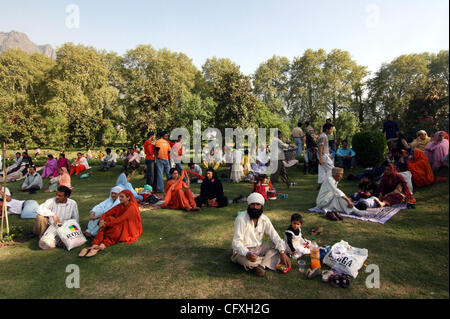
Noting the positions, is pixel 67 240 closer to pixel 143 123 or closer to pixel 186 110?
pixel 143 123

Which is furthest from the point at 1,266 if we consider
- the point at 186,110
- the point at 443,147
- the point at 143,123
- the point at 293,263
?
the point at 186,110

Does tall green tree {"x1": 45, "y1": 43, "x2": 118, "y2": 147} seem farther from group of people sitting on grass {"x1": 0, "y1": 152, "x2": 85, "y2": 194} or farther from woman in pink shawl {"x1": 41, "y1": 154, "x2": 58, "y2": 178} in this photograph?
woman in pink shawl {"x1": 41, "y1": 154, "x2": 58, "y2": 178}

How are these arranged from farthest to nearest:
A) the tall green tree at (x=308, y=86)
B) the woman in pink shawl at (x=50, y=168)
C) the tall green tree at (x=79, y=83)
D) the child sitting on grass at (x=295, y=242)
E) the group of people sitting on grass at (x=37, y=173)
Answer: the tall green tree at (x=308, y=86) → the tall green tree at (x=79, y=83) → the woman in pink shawl at (x=50, y=168) → the group of people sitting on grass at (x=37, y=173) → the child sitting on grass at (x=295, y=242)

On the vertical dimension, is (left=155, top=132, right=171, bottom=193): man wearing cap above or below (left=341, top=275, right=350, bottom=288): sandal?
above

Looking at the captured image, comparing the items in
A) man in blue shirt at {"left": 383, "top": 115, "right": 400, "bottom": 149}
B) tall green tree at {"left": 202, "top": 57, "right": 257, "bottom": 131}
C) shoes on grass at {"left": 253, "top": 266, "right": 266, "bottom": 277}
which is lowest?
shoes on grass at {"left": 253, "top": 266, "right": 266, "bottom": 277}

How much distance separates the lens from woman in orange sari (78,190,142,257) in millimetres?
5203

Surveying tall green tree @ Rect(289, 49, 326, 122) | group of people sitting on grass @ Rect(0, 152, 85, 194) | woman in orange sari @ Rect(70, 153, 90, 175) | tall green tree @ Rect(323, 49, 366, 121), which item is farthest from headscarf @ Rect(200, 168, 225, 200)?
tall green tree @ Rect(323, 49, 366, 121)

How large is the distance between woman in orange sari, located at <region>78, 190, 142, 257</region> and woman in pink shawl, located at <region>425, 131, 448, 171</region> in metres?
9.12

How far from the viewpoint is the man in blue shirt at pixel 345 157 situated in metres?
11.9

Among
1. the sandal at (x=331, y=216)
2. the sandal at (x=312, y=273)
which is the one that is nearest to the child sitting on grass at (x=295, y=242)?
the sandal at (x=312, y=273)

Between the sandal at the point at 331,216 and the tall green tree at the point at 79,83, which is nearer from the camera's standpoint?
the sandal at the point at 331,216

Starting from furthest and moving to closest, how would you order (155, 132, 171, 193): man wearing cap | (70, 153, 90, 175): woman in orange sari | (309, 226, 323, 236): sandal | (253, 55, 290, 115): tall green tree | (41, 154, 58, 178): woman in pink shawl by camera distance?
(253, 55, 290, 115): tall green tree, (70, 153, 90, 175): woman in orange sari, (41, 154, 58, 178): woman in pink shawl, (155, 132, 171, 193): man wearing cap, (309, 226, 323, 236): sandal

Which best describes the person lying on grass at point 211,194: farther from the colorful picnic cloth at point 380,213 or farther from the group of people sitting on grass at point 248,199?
the colorful picnic cloth at point 380,213

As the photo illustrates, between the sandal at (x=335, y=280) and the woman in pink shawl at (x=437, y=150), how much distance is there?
699 centimetres
